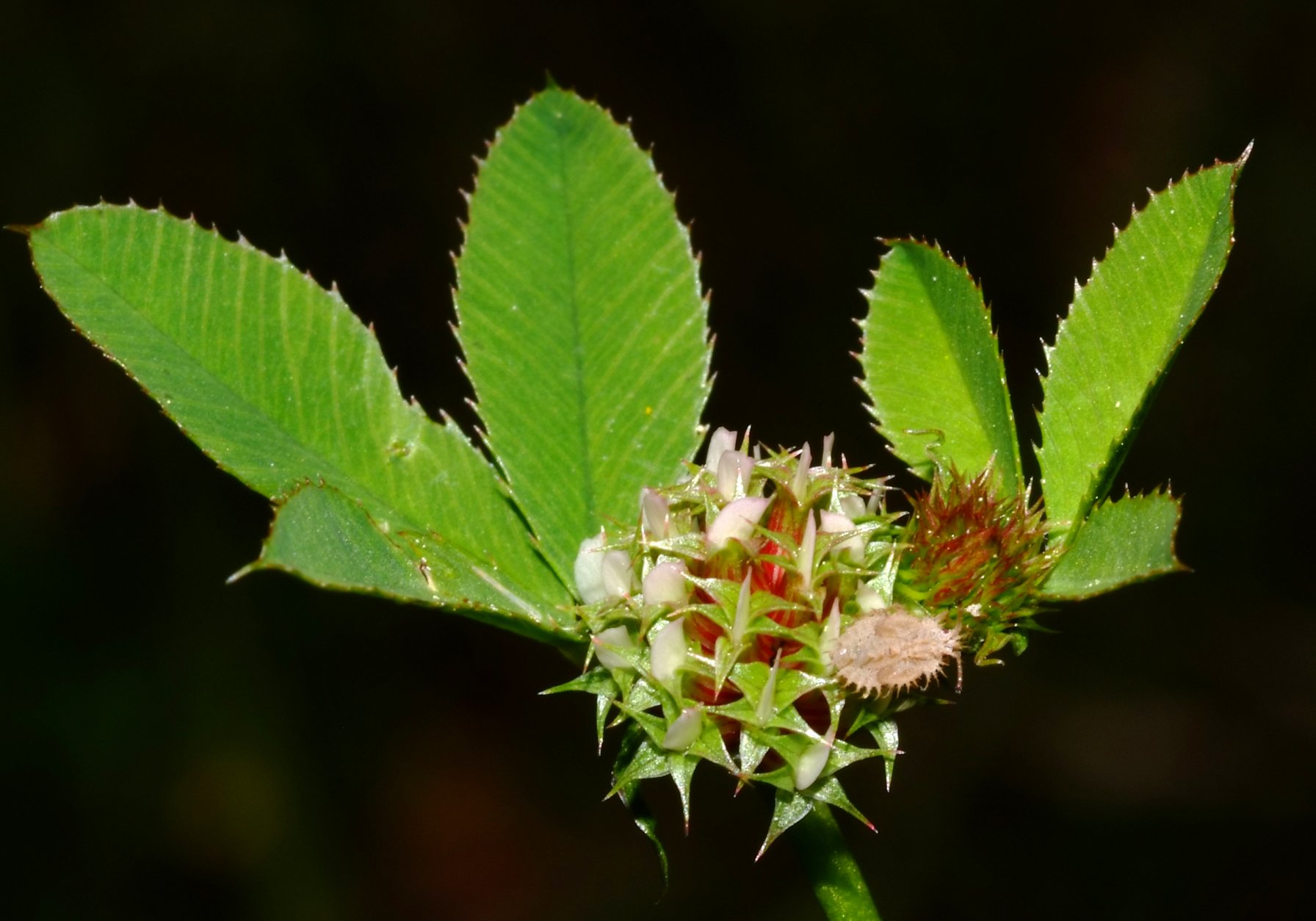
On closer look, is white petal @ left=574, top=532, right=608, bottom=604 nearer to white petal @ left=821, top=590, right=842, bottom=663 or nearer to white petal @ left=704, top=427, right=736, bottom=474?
white petal @ left=704, top=427, right=736, bottom=474

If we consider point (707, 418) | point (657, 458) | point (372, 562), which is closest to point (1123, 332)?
point (657, 458)

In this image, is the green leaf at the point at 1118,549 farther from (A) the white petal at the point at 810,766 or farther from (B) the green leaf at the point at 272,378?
(B) the green leaf at the point at 272,378

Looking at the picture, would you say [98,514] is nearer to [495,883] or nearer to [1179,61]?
[495,883]

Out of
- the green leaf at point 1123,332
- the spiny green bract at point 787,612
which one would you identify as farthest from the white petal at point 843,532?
the green leaf at point 1123,332

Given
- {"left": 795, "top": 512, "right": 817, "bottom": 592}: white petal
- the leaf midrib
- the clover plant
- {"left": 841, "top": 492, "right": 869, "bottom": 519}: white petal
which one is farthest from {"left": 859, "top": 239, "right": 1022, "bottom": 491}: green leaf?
the leaf midrib

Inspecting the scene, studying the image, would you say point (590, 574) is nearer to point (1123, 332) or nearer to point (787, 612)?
point (787, 612)
